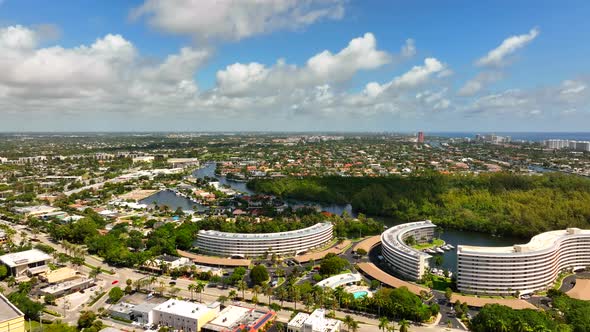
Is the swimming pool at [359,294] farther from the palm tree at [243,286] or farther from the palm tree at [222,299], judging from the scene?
the palm tree at [222,299]

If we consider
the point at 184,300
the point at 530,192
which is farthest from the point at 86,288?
the point at 530,192

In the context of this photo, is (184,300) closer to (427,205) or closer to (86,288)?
(86,288)

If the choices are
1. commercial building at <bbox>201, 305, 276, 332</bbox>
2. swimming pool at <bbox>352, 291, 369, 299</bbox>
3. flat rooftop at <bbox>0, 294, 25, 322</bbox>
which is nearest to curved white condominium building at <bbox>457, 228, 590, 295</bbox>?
swimming pool at <bbox>352, 291, 369, 299</bbox>

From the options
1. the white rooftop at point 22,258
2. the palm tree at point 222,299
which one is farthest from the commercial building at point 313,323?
the white rooftop at point 22,258

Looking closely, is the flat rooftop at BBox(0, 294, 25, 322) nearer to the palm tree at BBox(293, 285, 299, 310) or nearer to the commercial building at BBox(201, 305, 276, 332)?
the commercial building at BBox(201, 305, 276, 332)

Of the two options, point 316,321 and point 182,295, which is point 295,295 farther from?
point 182,295

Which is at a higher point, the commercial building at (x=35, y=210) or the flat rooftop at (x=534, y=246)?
the flat rooftop at (x=534, y=246)
